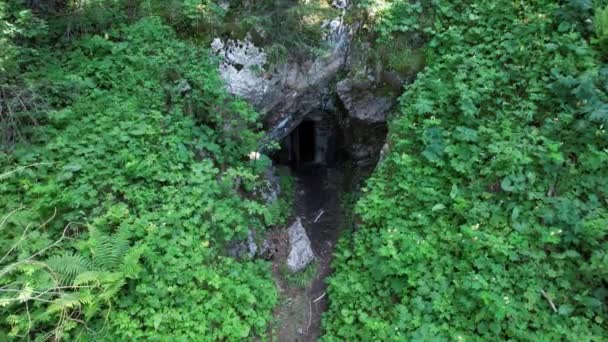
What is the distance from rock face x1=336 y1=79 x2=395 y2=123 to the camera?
24.0ft

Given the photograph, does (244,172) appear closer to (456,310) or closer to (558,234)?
(456,310)

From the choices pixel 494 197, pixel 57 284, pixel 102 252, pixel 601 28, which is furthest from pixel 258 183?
pixel 601 28

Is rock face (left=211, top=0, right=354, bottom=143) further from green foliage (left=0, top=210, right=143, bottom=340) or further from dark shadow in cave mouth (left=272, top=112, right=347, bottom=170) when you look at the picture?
green foliage (left=0, top=210, right=143, bottom=340)

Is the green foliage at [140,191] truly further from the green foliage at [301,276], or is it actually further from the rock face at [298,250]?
the rock face at [298,250]

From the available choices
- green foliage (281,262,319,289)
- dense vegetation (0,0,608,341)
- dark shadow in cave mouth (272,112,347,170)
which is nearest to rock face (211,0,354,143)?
dense vegetation (0,0,608,341)

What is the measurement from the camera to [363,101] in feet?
24.9

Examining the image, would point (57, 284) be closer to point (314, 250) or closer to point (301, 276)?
point (301, 276)

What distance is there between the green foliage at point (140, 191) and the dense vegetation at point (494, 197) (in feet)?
5.75

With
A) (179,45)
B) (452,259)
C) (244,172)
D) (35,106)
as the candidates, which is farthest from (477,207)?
(35,106)

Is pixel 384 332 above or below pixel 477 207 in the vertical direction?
below

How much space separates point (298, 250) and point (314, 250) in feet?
1.48

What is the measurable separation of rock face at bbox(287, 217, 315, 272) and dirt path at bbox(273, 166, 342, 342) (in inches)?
6.2

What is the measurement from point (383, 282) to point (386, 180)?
1613 mm

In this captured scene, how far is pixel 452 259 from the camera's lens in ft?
15.4
